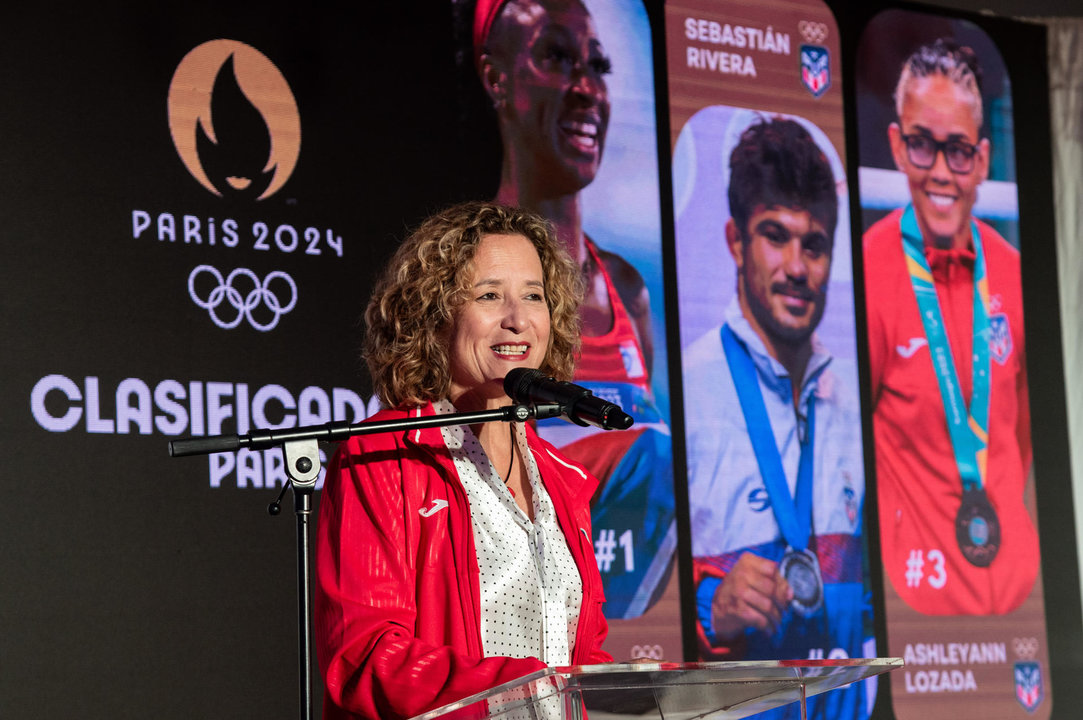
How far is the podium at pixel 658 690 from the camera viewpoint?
149 cm

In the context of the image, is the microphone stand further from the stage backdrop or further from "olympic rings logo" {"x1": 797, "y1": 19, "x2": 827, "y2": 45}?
"olympic rings logo" {"x1": 797, "y1": 19, "x2": 827, "y2": 45}

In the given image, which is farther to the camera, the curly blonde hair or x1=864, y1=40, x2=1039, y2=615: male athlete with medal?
x1=864, y1=40, x2=1039, y2=615: male athlete with medal

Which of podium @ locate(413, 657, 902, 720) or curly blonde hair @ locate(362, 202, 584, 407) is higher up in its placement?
curly blonde hair @ locate(362, 202, 584, 407)

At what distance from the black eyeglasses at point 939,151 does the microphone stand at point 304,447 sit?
3081 mm

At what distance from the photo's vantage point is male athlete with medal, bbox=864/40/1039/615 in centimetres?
455

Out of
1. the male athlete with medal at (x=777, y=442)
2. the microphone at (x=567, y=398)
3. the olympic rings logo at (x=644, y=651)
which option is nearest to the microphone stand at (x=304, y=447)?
the microphone at (x=567, y=398)

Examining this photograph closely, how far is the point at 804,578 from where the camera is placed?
4254 mm

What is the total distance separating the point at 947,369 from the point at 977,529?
576 millimetres

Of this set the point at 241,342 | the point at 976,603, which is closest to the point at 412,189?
the point at 241,342

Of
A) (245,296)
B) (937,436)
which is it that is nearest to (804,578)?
(937,436)

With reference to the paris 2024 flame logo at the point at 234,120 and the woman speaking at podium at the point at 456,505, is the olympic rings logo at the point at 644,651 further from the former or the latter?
the paris 2024 flame logo at the point at 234,120

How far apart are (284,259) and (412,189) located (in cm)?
45

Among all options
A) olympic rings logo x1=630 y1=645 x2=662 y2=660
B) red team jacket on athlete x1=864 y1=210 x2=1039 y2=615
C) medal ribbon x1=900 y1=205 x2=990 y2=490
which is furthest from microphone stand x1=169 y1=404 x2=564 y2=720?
medal ribbon x1=900 y1=205 x2=990 y2=490

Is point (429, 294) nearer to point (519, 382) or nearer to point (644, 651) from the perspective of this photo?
point (519, 382)
